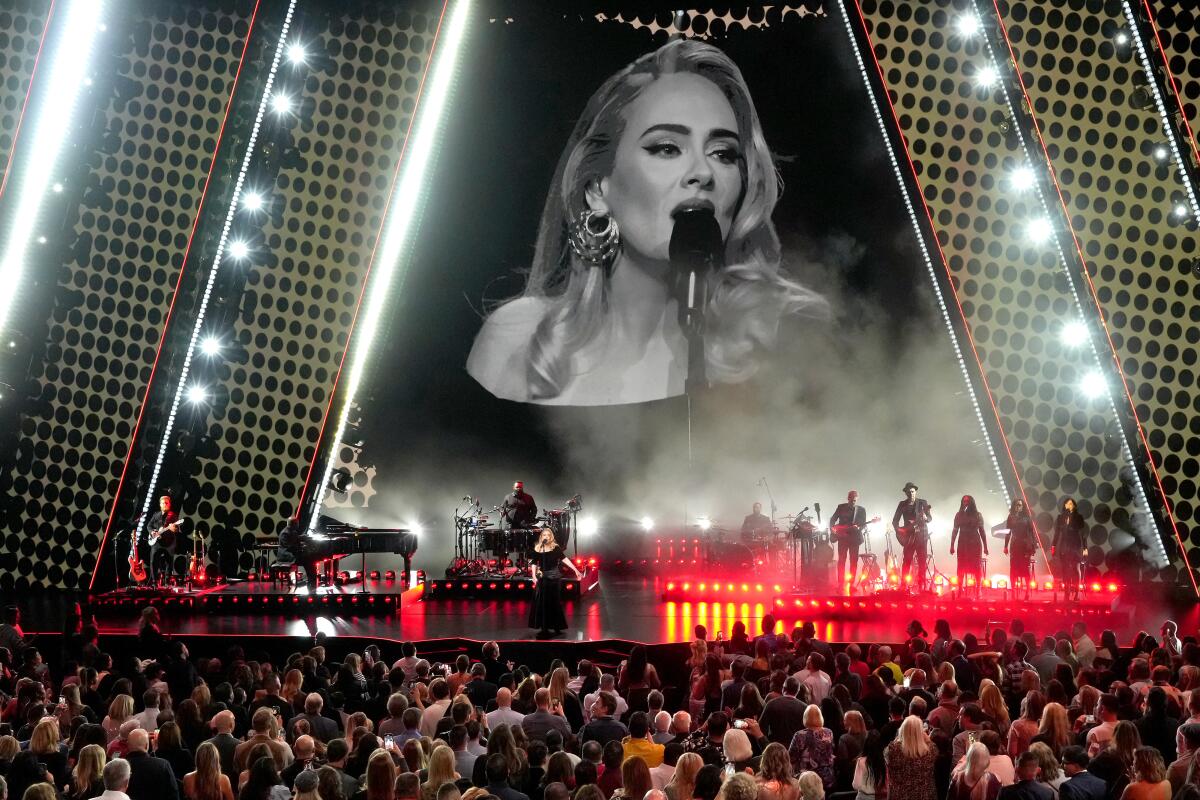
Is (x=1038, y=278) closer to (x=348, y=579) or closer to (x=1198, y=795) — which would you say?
(x=348, y=579)

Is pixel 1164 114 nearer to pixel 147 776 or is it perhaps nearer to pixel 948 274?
pixel 948 274

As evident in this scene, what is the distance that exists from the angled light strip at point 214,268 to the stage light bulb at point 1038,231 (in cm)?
1093

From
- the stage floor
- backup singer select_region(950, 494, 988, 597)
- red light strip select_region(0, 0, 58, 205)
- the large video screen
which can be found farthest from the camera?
the large video screen

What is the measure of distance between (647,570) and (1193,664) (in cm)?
1182

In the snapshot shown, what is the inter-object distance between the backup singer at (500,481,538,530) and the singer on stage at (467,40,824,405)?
2874mm

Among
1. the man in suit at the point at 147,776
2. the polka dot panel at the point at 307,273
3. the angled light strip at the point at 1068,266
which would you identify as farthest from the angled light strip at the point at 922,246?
the man in suit at the point at 147,776

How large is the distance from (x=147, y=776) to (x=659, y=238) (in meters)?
14.7

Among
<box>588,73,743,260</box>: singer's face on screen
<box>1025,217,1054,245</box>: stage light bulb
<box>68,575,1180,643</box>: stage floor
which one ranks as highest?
<box>588,73,743,260</box>: singer's face on screen

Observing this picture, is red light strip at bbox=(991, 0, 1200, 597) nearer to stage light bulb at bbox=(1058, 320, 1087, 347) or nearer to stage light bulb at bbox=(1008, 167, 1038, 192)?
stage light bulb at bbox=(1058, 320, 1087, 347)

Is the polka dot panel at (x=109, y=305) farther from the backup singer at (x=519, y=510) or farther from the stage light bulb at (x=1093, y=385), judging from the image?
the stage light bulb at (x=1093, y=385)

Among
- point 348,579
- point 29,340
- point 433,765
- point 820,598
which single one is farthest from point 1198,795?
point 29,340

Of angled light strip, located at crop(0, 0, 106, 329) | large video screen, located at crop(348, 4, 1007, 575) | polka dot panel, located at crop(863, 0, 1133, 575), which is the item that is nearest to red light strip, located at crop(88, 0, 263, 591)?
angled light strip, located at crop(0, 0, 106, 329)

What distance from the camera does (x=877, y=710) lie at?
8523 millimetres

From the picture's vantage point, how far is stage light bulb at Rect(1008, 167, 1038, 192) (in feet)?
58.6
